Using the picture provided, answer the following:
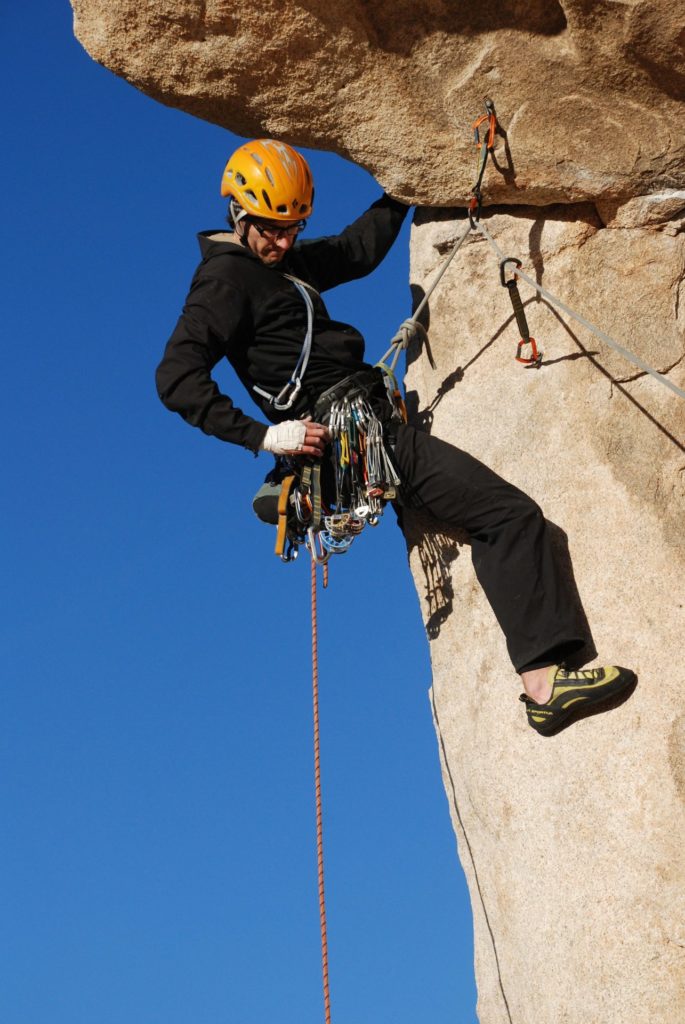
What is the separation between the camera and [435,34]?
20.0 feet

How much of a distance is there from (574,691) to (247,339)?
1962 mm

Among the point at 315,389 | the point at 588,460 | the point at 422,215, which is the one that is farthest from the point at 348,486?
the point at 422,215

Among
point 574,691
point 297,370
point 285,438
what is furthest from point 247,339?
point 574,691

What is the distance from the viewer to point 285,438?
5633mm

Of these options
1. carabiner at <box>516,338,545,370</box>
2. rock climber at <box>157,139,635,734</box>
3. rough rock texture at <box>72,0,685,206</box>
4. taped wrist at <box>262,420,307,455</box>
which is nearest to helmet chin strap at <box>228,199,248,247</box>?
rock climber at <box>157,139,635,734</box>

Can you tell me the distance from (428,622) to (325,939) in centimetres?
137

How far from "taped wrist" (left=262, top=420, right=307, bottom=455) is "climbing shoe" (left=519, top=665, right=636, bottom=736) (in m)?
1.31

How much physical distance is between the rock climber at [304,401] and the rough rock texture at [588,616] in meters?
0.19

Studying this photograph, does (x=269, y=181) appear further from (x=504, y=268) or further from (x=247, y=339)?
(x=504, y=268)

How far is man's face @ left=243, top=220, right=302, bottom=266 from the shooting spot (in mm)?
5945

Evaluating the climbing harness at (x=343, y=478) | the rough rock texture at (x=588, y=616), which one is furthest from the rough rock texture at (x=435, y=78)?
the climbing harness at (x=343, y=478)

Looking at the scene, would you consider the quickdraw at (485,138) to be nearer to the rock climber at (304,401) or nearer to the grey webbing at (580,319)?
the grey webbing at (580,319)

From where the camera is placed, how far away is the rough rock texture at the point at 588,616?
17.0ft

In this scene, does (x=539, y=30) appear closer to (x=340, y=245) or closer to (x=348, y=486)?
(x=340, y=245)
